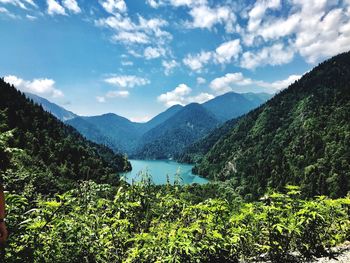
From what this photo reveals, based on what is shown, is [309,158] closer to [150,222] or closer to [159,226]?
[150,222]

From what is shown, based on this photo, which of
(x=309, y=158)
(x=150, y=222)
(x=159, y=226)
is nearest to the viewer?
(x=159, y=226)

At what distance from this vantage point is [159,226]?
5.02 metres

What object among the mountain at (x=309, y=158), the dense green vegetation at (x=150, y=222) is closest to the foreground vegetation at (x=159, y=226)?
the dense green vegetation at (x=150, y=222)

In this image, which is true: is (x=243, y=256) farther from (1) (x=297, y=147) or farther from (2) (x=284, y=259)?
(1) (x=297, y=147)

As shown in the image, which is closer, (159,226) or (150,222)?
(159,226)

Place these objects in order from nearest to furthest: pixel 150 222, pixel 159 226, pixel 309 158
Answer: pixel 159 226, pixel 150 222, pixel 309 158

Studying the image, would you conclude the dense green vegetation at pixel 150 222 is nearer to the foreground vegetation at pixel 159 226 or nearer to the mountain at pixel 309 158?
the foreground vegetation at pixel 159 226

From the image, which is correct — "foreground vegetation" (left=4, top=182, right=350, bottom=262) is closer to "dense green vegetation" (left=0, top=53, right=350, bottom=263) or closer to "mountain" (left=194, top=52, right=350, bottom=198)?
"dense green vegetation" (left=0, top=53, right=350, bottom=263)

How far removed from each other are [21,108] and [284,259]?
15027 cm

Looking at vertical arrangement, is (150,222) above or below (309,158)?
above

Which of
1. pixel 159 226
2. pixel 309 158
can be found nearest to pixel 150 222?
pixel 159 226

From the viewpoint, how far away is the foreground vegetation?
3.90 m

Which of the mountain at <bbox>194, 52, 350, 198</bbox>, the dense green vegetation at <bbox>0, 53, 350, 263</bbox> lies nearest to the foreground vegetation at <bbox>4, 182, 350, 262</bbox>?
the dense green vegetation at <bbox>0, 53, 350, 263</bbox>

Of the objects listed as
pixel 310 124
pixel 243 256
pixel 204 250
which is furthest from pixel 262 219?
pixel 310 124
